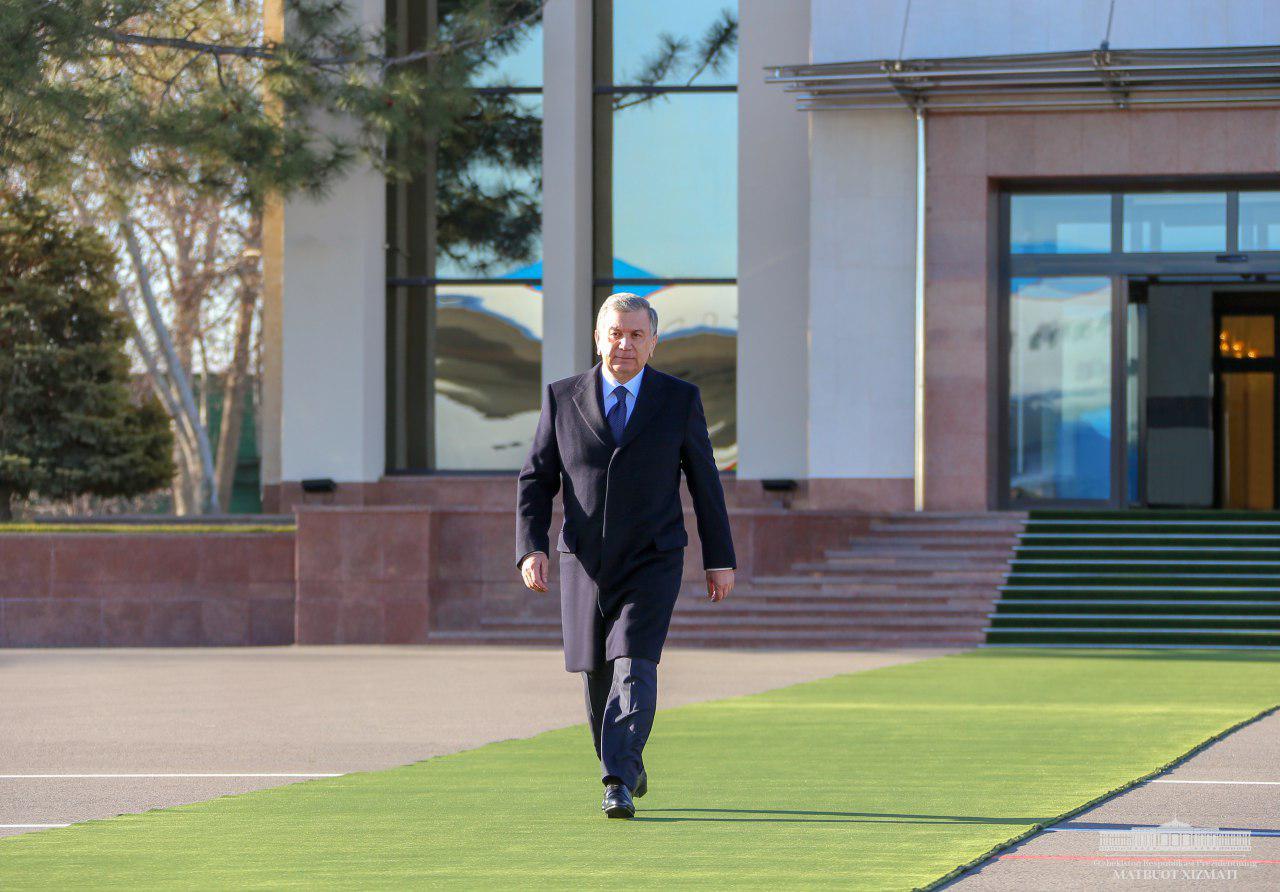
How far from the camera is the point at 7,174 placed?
22.2 meters

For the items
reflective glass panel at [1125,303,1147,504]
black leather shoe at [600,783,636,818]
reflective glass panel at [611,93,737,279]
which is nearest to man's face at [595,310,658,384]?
black leather shoe at [600,783,636,818]

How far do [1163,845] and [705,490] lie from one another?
6.81ft

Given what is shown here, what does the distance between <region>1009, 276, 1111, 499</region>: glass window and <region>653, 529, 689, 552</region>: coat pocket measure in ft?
65.4

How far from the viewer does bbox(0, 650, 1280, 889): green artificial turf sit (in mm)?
6348

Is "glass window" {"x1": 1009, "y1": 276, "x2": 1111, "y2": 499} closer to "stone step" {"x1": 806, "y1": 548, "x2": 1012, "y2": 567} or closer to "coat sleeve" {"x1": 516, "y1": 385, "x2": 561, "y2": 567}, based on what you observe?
"stone step" {"x1": 806, "y1": 548, "x2": 1012, "y2": 567}

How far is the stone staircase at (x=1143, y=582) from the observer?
20.7 metres

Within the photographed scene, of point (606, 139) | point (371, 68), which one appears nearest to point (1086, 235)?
point (606, 139)

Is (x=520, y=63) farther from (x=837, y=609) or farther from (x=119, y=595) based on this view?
(x=837, y=609)

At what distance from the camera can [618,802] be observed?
7500 millimetres

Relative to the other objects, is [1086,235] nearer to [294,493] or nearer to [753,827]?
[294,493]

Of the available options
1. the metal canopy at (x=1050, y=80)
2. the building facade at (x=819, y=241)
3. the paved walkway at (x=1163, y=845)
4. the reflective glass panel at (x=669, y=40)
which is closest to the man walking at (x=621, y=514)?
the paved walkway at (x=1163, y=845)

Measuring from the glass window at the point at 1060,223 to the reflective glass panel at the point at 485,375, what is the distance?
627 centimetres

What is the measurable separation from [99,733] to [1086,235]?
1825 centimetres

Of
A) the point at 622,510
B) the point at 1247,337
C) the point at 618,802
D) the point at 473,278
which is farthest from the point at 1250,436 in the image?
the point at 618,802
